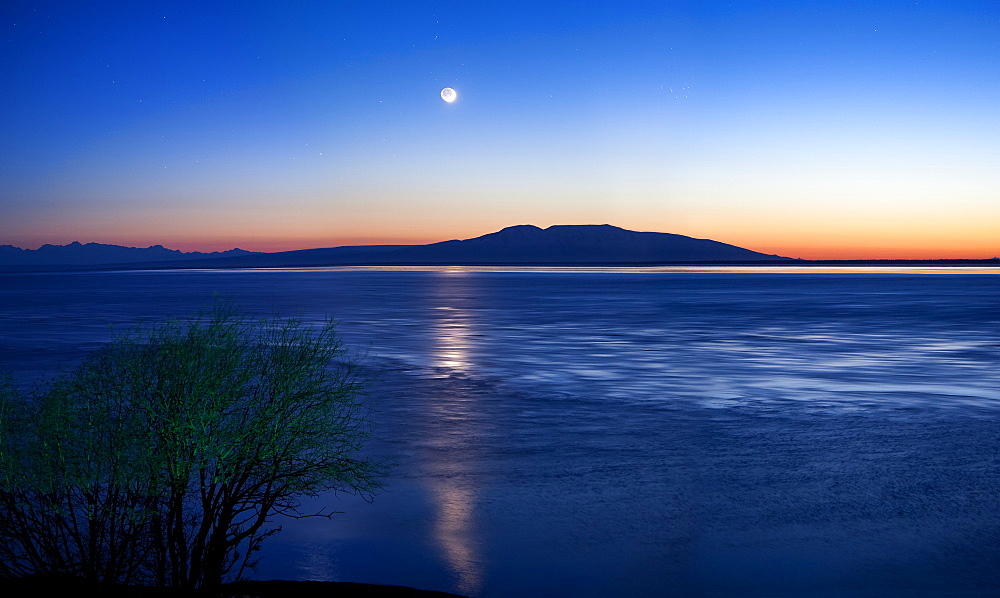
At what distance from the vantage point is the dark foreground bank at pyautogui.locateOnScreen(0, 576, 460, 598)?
243 inches

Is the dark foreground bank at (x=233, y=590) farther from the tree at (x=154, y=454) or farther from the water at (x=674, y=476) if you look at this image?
the water at (x=674, y=476)

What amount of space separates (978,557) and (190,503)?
737cm

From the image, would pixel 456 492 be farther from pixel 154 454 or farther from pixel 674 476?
pixel 154 454

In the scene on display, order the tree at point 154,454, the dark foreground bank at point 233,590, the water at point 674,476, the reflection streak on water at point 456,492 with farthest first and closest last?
the reflection streak on water at point 456,492 → the water at point 674,476 → the tree at point 154,454 → the dark foreground bank at point 233,590

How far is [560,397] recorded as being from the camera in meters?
15.3

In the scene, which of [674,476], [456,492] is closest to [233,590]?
[456,492]

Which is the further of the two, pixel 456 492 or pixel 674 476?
pixel 674 476

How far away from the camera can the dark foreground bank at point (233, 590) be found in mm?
6164

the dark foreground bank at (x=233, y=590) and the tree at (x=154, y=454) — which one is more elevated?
the tree at (x=154, y=454)

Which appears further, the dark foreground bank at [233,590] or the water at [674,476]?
the water at [674,476]

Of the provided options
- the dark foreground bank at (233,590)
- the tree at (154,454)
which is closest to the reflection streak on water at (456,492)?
the dark foreground bank at (233,590)

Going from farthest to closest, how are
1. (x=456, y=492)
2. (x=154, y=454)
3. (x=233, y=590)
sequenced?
(x=456, y=492) < (x=154, y=454) < (x=233, y=590)

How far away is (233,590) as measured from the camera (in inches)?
261

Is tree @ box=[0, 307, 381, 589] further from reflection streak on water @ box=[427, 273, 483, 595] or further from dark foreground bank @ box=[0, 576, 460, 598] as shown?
reflection streak on water @ box=[427, 273, 483, 595]
